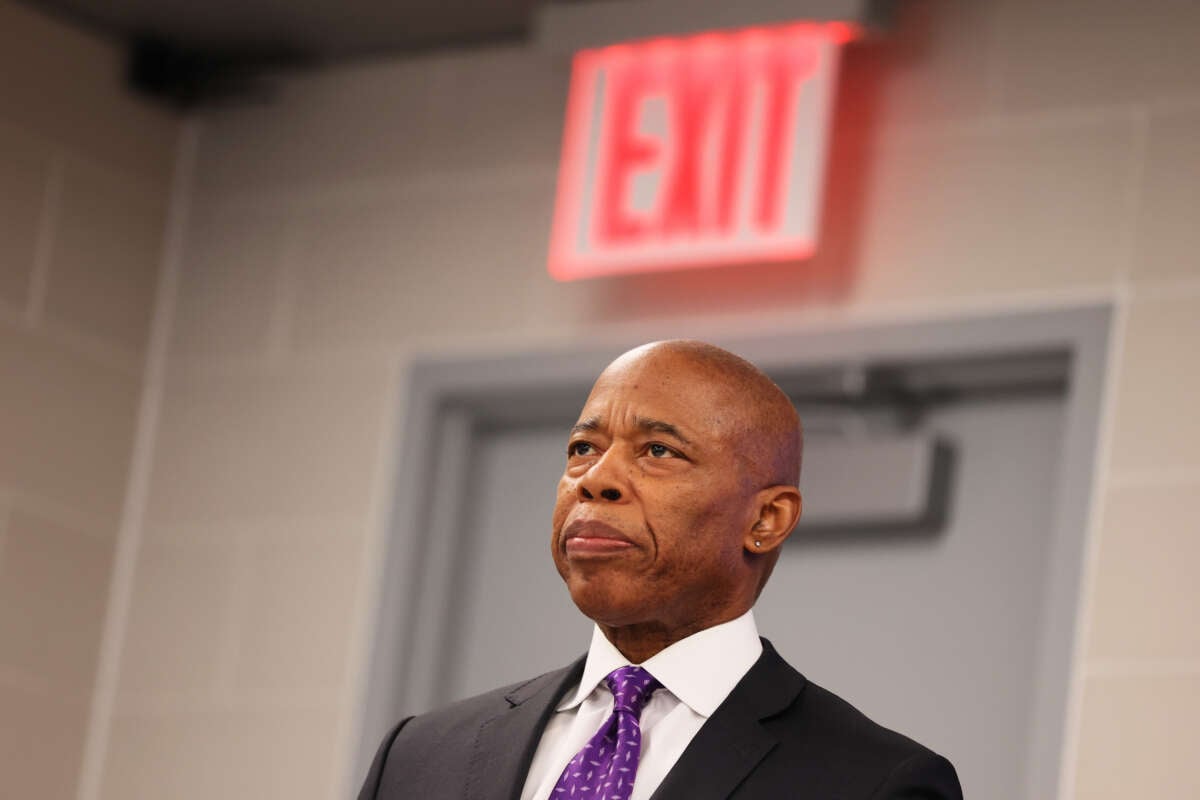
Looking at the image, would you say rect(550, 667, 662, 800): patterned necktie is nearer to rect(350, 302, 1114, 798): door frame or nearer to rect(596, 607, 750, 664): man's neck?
rect(596, 607, 750, 664): man's neck

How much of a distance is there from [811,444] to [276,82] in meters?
1.33

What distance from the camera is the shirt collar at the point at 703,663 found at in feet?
5.43

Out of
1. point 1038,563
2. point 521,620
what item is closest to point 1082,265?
point 1038,563

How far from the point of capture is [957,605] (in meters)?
3.28

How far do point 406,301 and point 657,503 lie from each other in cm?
231

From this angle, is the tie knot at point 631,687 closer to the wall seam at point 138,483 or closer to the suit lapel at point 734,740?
the suit lapel at point 734,740

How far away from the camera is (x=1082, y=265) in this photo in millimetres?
3232

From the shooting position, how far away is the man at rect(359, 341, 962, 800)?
5.27ft

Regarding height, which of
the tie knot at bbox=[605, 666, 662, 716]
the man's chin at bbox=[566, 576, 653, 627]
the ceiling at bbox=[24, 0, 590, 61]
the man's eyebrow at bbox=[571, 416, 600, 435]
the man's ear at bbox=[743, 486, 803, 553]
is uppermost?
the ceiling at bbox=[24, 0, 590, 61]

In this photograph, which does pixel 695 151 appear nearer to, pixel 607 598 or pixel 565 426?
pixel 565 426

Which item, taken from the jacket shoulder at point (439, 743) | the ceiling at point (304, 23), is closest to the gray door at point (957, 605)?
the ceiling at point (304, 23)

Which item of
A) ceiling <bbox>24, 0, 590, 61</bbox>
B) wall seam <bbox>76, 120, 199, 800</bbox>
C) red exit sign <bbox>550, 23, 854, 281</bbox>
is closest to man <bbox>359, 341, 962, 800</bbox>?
red exit sign <bbox>550, 23, 854, 281</bbox>

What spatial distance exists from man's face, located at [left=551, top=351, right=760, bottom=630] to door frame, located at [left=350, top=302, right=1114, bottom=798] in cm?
149

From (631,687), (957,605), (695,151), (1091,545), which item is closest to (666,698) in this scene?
(631,687)
